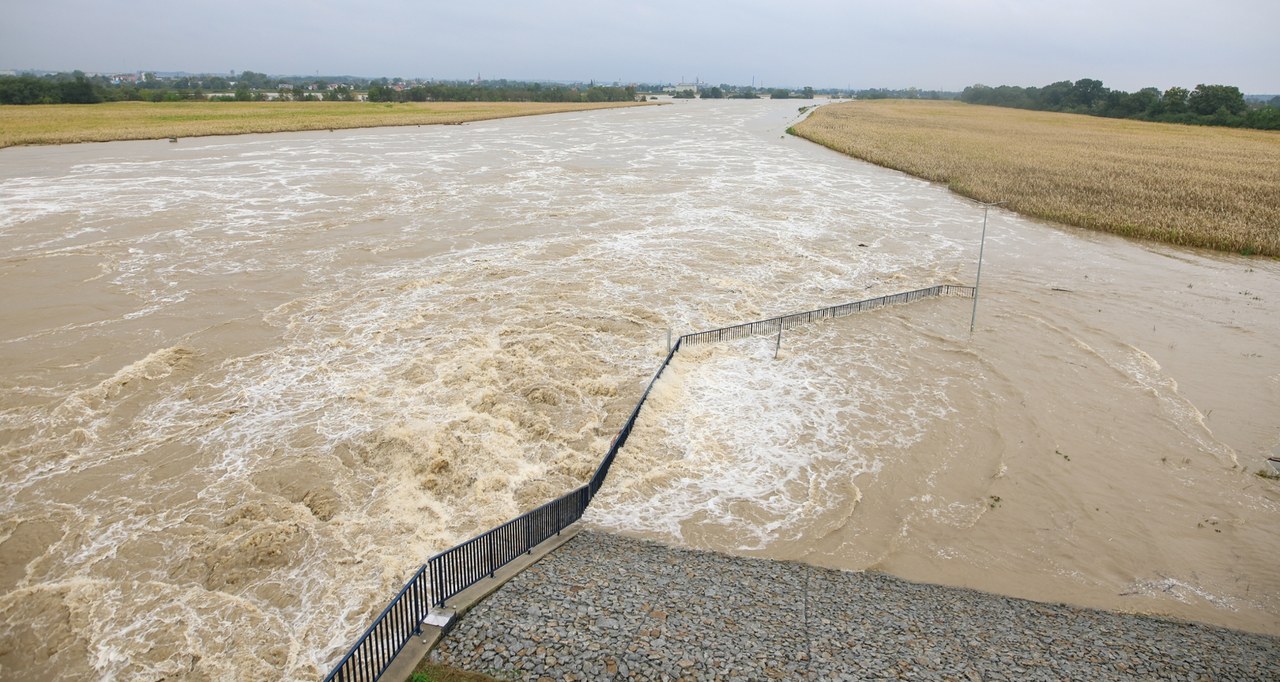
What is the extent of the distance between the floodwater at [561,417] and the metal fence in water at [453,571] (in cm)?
70

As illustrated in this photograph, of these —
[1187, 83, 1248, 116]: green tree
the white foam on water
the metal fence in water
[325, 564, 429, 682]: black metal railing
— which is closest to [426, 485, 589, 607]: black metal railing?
the metal fence in water

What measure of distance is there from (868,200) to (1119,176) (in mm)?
20205

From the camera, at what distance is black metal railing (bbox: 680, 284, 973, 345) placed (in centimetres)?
1925

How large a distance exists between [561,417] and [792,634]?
7.99 meters

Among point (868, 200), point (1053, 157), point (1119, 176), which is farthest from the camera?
point (1053, 157)

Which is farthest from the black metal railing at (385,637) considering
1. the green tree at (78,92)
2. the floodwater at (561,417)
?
the green tree at (78,92)

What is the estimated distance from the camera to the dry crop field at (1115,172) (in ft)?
111

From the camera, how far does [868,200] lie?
41.8m

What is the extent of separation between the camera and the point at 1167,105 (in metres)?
109

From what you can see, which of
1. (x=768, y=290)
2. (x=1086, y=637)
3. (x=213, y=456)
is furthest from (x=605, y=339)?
(x=1086, y=637)

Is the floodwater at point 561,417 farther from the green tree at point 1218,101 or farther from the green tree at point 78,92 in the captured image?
the green tree at point 1218,101

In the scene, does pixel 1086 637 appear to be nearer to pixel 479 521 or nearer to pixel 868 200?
pixel 479 521

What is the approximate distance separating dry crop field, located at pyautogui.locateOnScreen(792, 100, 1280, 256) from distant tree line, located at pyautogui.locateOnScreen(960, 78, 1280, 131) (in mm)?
7612

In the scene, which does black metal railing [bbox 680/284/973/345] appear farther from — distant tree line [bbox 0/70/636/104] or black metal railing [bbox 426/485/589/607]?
distant tree line [bbox 0/70/636/104]
